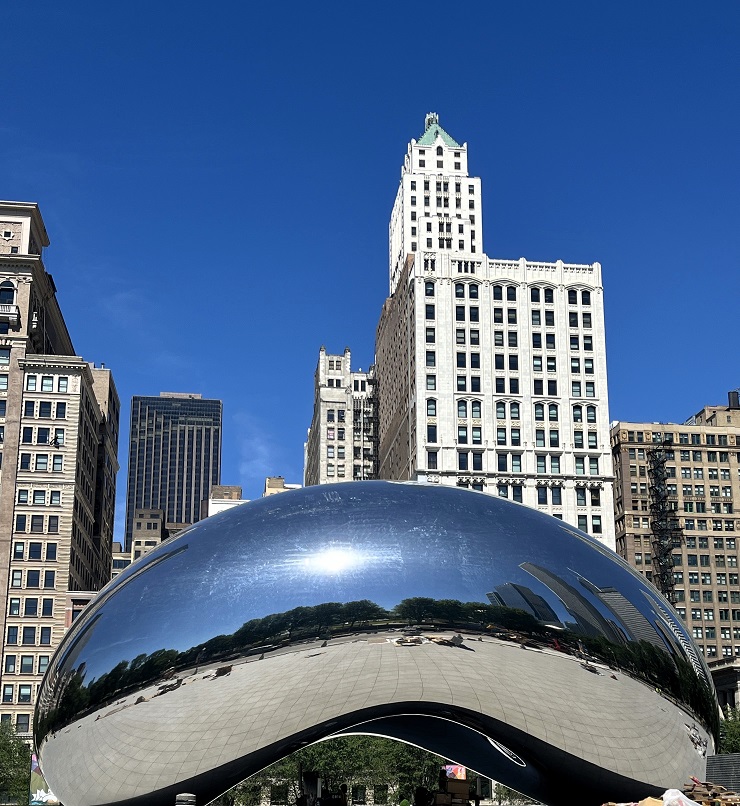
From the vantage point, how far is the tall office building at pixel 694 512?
121625 mm

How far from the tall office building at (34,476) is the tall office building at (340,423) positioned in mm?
52789

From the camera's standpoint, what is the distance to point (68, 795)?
36.9ft

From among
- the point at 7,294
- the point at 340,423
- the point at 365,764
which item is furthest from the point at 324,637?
the point at 340,423

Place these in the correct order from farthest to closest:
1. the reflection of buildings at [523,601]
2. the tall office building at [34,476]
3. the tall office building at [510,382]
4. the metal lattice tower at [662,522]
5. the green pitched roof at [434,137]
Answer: the green pitched roof at [434,137]
the metal lattice tower at [662,522]
the tall office building at [510,382]
the tall office building at [34,476]
the reflection of buildings at [523,601]

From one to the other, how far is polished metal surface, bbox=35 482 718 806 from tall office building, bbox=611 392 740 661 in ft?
377

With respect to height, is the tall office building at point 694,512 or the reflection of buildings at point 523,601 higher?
the tall office building at point 694,512

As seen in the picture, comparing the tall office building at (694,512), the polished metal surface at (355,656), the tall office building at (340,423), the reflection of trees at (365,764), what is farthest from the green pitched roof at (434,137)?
the polished metal surface at (355,656)

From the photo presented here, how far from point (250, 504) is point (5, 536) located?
3400 inches

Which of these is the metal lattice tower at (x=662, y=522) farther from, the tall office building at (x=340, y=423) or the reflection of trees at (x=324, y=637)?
the reflection of trees at (x=324, y=637)

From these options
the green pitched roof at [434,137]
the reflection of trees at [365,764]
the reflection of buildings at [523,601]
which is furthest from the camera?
the green pitched roof at [434,137]

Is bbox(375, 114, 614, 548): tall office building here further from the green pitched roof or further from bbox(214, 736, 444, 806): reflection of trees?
bbox(214, 736, 444, 806): reflection of trees

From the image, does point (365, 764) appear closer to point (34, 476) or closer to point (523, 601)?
point (523, 601)

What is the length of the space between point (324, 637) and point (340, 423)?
151 m

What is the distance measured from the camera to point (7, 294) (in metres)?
100
